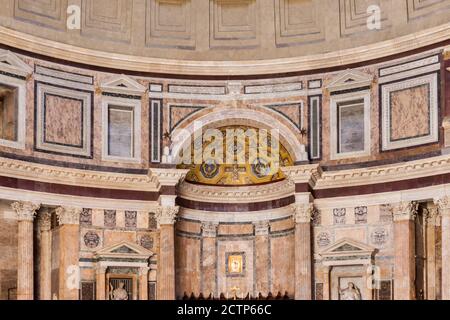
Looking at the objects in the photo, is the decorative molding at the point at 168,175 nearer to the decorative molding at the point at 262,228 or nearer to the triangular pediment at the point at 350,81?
the decorative molding at the point at 262,228

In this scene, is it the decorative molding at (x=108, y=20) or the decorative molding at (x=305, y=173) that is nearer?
the decorative molding at (x=305, y=173)

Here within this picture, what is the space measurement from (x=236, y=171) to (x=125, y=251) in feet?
20.4

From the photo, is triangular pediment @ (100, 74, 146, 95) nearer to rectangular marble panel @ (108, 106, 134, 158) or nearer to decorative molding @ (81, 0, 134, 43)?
rectangular marble panel @ (108, 106, 134, 158)

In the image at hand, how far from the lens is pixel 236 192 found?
145 feet

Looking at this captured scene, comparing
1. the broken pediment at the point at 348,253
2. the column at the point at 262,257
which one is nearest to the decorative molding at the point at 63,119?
the column at the point at 262,257

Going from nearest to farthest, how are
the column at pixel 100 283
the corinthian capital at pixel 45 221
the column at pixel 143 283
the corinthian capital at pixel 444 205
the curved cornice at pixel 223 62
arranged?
the corinthian capital at pixel 444 205, the curved cornice at pixel 223 62, the column at pixel 100 283, the column at pixel 143 283, the corinthian capital at pixel 45 221

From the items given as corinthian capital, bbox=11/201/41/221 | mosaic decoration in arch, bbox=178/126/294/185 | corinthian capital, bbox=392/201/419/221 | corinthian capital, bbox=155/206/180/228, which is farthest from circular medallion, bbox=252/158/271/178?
corinthian capital, bbox=11/201/41/221

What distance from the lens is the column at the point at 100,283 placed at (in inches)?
1576

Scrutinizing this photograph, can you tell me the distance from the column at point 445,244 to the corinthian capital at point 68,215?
13.0 metres

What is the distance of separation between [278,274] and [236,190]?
382 centimetres

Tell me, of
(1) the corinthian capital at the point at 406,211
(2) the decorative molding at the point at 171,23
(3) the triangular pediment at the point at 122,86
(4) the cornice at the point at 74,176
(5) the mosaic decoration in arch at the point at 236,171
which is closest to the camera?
(4) the cornice at the point at 74,176

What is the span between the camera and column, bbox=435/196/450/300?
37.6 meters

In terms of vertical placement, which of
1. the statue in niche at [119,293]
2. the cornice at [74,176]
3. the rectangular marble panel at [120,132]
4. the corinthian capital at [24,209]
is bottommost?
the statue in niche at [119,293]

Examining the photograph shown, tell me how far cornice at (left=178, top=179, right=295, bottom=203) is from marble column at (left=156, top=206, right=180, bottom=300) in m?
1.59
